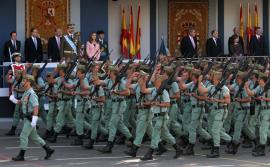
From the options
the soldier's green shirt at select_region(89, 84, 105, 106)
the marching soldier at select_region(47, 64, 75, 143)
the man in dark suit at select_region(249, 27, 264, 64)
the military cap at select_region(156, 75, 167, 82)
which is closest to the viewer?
the military cap at select_region(156, 75, 167, 82)

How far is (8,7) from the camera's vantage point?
25.0 m

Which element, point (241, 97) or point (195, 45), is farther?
point (195, 45)

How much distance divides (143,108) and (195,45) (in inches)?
368

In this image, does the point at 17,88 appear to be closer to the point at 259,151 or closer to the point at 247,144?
the point at 247,144

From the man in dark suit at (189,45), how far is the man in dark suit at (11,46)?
531 cm

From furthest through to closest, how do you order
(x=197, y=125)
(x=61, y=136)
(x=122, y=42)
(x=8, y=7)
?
1. (x=122, y=42)
2. (x=8, y=7)
3. (x=61, y=136)
4. (x=197, y=125)

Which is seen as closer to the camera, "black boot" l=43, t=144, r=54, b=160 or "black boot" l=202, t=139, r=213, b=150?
"black boot" l=43, t=144, r=54, b=160

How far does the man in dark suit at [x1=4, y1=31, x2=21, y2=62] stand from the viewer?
23859mm

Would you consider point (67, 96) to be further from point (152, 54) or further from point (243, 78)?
point (152, 54)

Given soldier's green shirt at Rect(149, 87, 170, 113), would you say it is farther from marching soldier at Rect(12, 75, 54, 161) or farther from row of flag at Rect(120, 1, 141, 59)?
row of flag at Rect(120, 1, 141, 59)

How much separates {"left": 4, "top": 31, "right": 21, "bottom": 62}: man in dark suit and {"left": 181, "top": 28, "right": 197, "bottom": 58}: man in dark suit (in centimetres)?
531

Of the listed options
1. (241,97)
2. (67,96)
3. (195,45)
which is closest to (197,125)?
(241,97)

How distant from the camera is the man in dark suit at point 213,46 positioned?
86.2ft

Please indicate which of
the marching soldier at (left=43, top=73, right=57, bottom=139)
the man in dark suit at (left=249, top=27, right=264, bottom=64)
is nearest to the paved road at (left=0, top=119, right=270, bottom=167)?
the marching soldier at (left=43, top=73, right=57, bottom=139)
